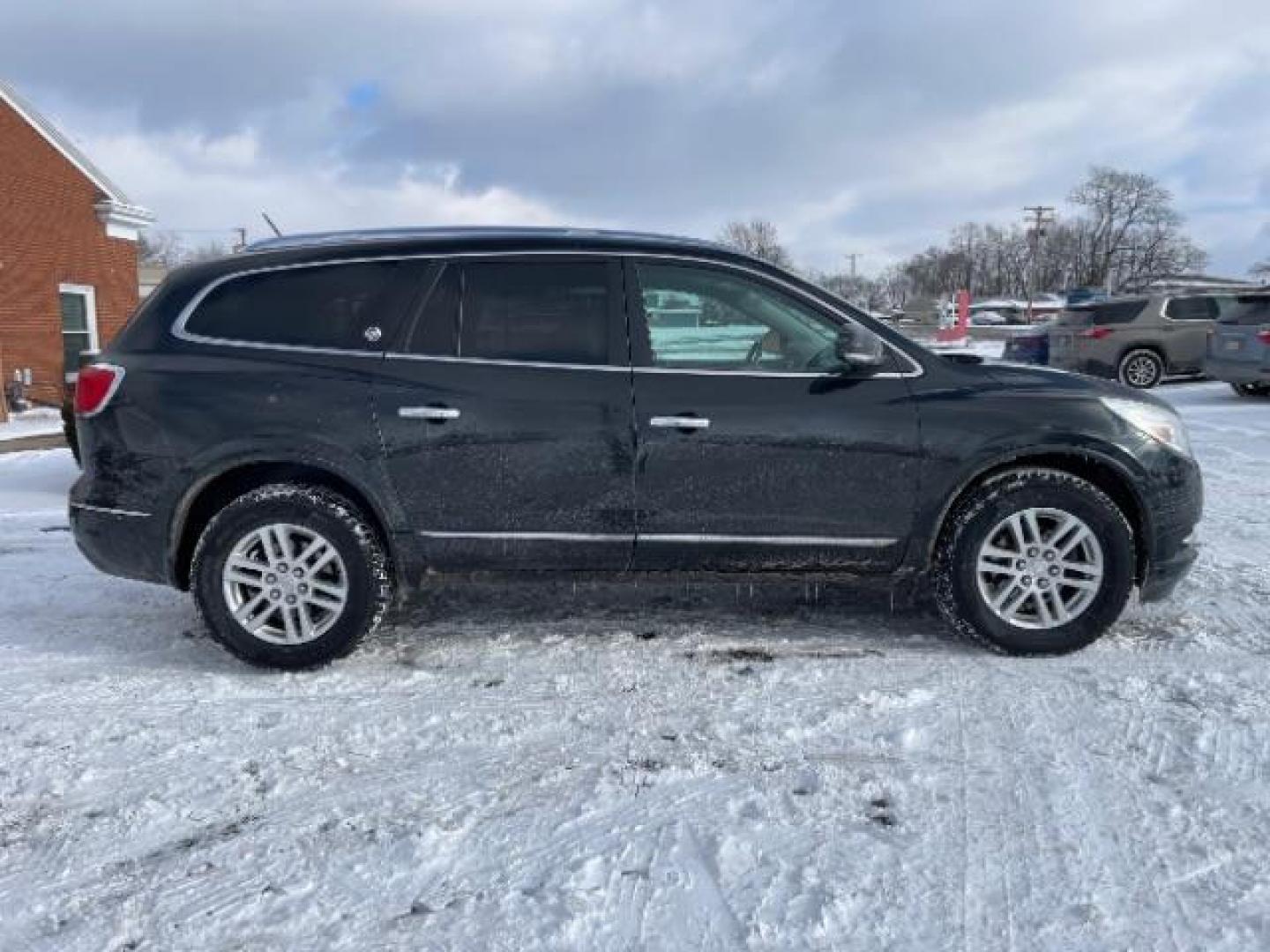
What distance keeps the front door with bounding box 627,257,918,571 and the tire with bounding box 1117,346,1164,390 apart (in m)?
14.0

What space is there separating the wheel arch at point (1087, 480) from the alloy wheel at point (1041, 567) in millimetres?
185

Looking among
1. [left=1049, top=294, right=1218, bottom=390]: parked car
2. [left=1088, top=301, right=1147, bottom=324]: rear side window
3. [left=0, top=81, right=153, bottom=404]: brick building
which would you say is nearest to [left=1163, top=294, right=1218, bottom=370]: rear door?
[left=1049, top=294, right=1218, bottom=390]: parked car

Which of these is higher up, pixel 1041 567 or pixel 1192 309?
pixel 1192 309

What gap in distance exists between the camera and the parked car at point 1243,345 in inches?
529

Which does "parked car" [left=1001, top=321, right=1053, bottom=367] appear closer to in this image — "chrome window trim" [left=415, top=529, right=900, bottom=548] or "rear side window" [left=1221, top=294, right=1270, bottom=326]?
"rear side window" [left=1221, top=294, right=1270, bottom=326]

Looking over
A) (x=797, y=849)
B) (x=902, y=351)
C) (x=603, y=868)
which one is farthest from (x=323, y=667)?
(x=902, y=351)

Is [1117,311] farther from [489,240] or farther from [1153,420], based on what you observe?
[489,240]

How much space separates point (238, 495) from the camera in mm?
4133

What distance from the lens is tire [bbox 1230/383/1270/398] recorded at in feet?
47.3

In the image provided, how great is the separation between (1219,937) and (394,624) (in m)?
3.41

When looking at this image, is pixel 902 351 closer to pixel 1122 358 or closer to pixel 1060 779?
pixel 1060 779

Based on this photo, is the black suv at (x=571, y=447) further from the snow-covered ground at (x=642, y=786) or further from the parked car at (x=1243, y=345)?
the parked car at (x=1243, y=345)

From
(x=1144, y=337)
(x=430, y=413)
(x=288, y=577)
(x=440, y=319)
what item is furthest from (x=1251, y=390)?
(x=288, y=577)

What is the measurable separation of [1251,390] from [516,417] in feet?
47.6
